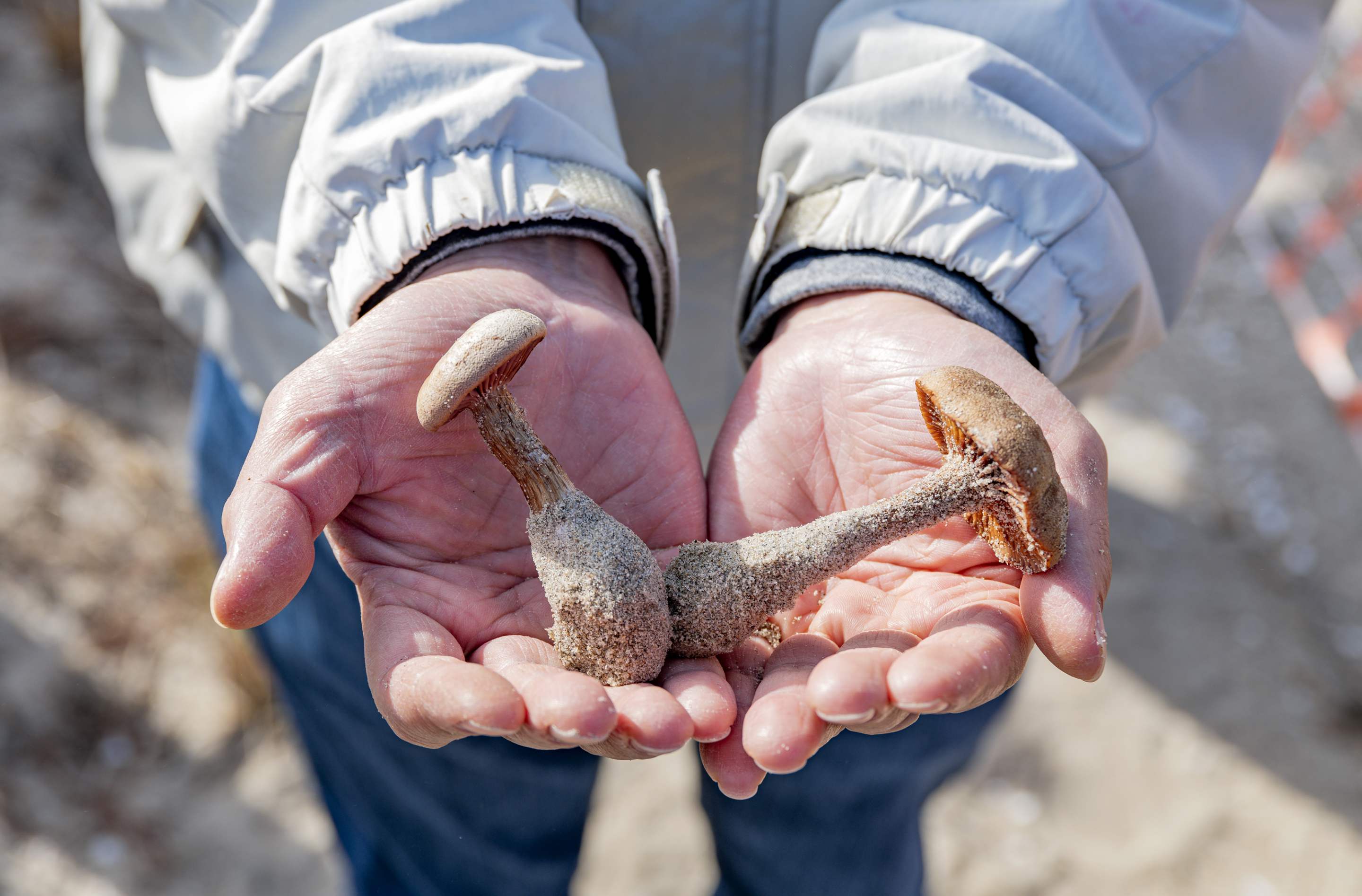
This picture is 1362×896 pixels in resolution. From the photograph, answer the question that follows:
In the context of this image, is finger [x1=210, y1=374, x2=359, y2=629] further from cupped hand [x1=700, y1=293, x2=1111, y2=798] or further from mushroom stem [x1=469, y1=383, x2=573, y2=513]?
cupped hand [x1=700, y1=293, x2=1111, y2=798]

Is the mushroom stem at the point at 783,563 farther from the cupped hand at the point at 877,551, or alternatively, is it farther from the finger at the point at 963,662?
the finger at the point at 963,662

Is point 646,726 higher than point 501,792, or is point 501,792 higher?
point 646,726

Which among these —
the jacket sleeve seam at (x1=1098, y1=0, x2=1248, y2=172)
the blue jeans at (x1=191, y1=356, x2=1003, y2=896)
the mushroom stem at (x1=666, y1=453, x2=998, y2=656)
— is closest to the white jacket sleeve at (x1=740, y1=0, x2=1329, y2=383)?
the jacket sleeve seam at (x1=1098, y1=0, x2=1248, y2=172)

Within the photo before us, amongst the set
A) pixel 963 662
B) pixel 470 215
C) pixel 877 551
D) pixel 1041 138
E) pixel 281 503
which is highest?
pixel 1041 138

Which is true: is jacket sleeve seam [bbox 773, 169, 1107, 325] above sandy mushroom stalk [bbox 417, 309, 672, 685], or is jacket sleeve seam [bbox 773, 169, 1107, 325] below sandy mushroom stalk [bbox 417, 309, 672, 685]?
above

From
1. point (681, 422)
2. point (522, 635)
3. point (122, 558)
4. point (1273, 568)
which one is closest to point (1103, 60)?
point (681, 422)

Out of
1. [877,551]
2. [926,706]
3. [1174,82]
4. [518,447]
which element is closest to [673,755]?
[877,551]

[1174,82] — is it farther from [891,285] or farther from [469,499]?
[469,499]
